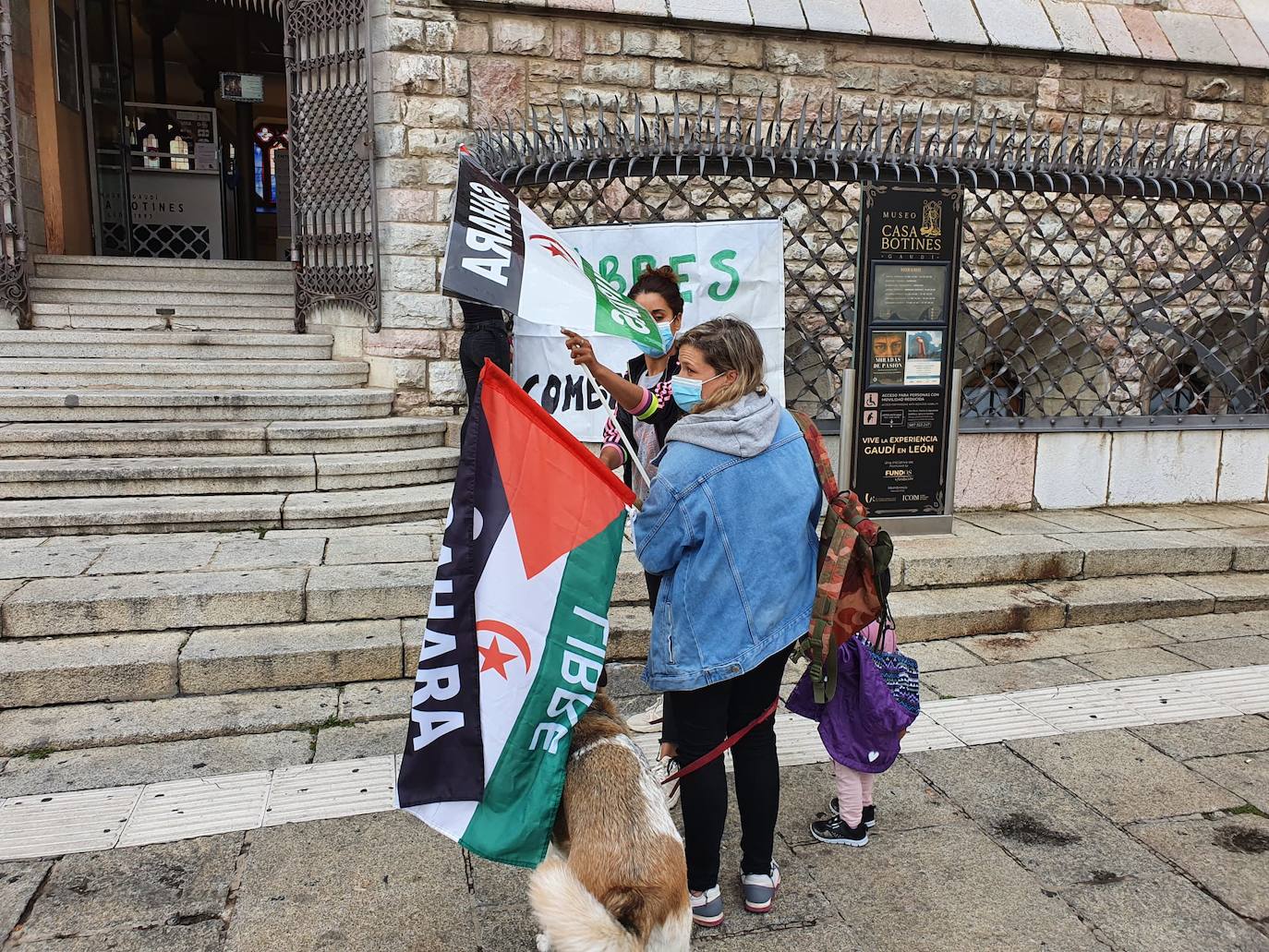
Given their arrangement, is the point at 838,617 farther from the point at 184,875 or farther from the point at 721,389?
the point at 184,875

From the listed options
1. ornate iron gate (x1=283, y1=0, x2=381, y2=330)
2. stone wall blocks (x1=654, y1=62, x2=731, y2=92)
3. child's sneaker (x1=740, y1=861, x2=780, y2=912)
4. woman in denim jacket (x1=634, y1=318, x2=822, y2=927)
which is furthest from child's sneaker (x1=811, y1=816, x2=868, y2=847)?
stone wall blocks (x1=654, y1=62, x2=731, y2=92)

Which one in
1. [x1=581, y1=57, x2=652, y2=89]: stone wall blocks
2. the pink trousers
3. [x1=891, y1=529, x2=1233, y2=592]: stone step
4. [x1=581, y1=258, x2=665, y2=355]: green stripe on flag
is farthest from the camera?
[x1=581, y1=57, x2=652, y2=89]: stone wall blocks

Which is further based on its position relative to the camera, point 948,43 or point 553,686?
point 948,43

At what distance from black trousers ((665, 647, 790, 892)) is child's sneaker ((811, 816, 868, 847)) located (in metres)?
0.46

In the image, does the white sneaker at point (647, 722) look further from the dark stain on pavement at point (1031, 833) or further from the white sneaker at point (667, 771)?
the dark stain on pavement at point (1031, 833)

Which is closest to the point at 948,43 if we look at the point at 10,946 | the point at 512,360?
the point at 512,360

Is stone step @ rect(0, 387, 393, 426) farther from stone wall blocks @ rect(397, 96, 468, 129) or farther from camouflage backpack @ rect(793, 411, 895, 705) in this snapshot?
camouflage backpack @ rect(793, 411, 895, 705)

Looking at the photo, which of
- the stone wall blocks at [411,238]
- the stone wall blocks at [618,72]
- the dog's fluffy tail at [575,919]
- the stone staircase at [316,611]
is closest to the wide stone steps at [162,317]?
the stone wall blocks at [411,238]

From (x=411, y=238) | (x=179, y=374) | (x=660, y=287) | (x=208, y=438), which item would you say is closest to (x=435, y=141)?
(x=411, y=238)

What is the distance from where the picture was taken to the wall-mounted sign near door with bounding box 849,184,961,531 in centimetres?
596

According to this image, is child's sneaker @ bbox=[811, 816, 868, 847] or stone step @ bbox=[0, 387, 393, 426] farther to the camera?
stone step @ bbox=[0, 387, 393, 426]

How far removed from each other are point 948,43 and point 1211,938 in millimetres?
8284

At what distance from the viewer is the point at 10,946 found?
2.69 metres

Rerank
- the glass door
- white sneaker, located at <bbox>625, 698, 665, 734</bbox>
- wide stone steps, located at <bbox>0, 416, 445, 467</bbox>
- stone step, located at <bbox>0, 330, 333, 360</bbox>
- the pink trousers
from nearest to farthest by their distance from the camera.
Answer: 1. the pink trousers
2. white sneaker, located at <bbox>625, 698, 665, 734</bbox>
3. wide stone steps, located at <bbox>0, 416, 445, 467</bbox>
4. stone step, located at <bbox>0, 330, 333, 360</bbox>
5. the glass door
